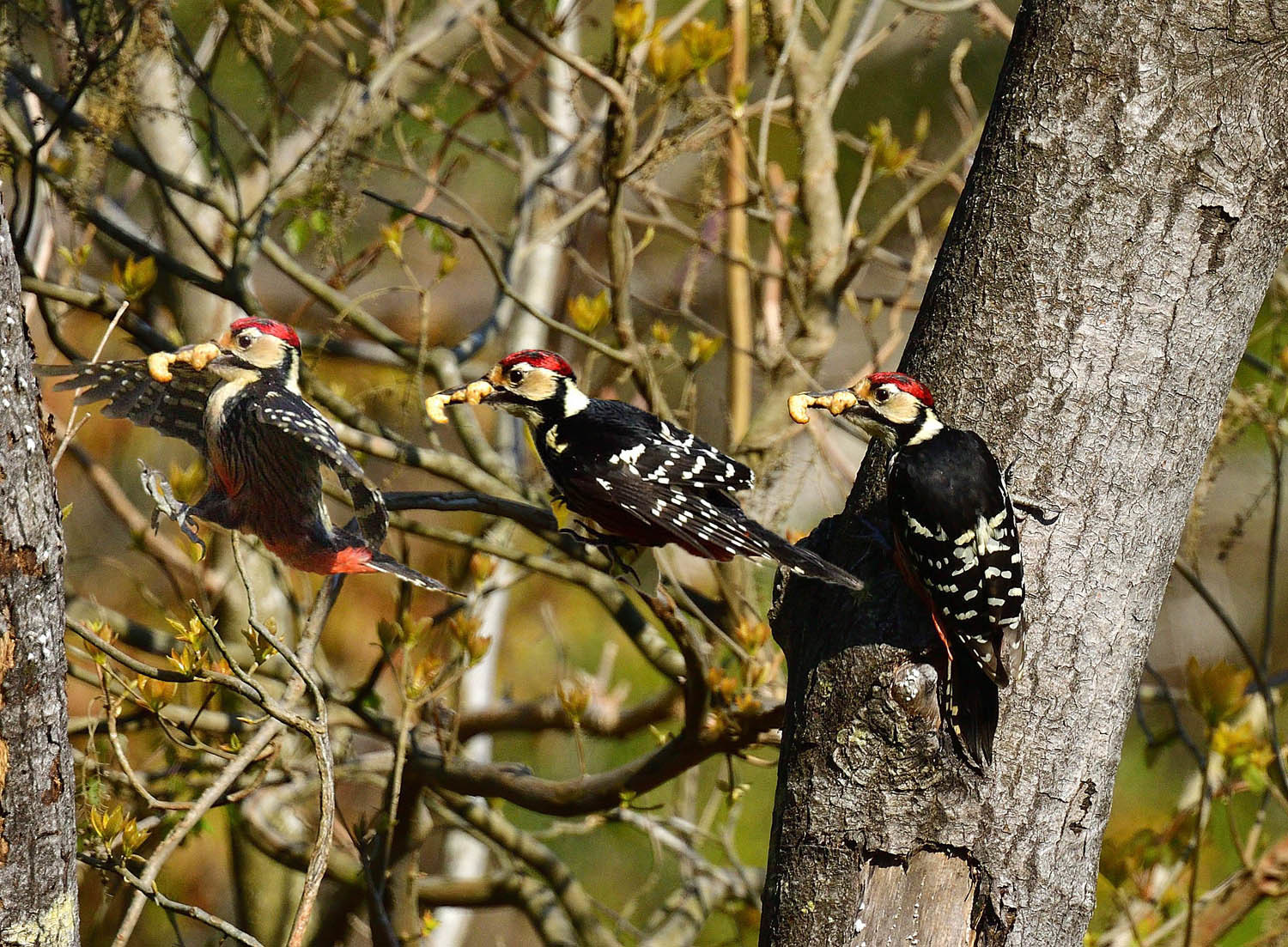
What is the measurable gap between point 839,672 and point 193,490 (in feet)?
5.47

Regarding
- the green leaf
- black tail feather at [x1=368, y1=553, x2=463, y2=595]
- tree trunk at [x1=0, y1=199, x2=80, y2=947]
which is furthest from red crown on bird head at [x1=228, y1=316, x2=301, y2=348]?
the green leaf

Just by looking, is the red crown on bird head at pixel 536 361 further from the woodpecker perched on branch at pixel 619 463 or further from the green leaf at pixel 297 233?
the green leaf at pixel 297 233

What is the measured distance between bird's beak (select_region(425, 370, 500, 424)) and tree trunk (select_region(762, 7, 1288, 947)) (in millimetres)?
666

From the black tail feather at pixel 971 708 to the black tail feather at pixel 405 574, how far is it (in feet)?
2.21

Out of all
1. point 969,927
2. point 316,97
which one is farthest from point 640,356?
point 316,97

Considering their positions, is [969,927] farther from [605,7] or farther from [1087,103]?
[605,7]

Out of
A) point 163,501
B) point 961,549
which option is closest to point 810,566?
point 961,549

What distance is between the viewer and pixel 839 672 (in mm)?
1655

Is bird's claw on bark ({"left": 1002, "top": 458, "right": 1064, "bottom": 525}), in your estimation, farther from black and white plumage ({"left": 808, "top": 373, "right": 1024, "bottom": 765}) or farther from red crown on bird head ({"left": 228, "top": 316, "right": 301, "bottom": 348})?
red crown on bird head ({"left": 228, "top": 316, "right": 301, "bottom": 348})

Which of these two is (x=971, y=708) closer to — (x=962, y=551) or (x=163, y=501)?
(x=962, y=551)

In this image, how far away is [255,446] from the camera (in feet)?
5.53

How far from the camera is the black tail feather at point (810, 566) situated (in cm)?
160

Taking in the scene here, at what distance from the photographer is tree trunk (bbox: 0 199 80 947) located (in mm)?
1236

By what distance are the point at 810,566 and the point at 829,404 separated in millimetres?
318
